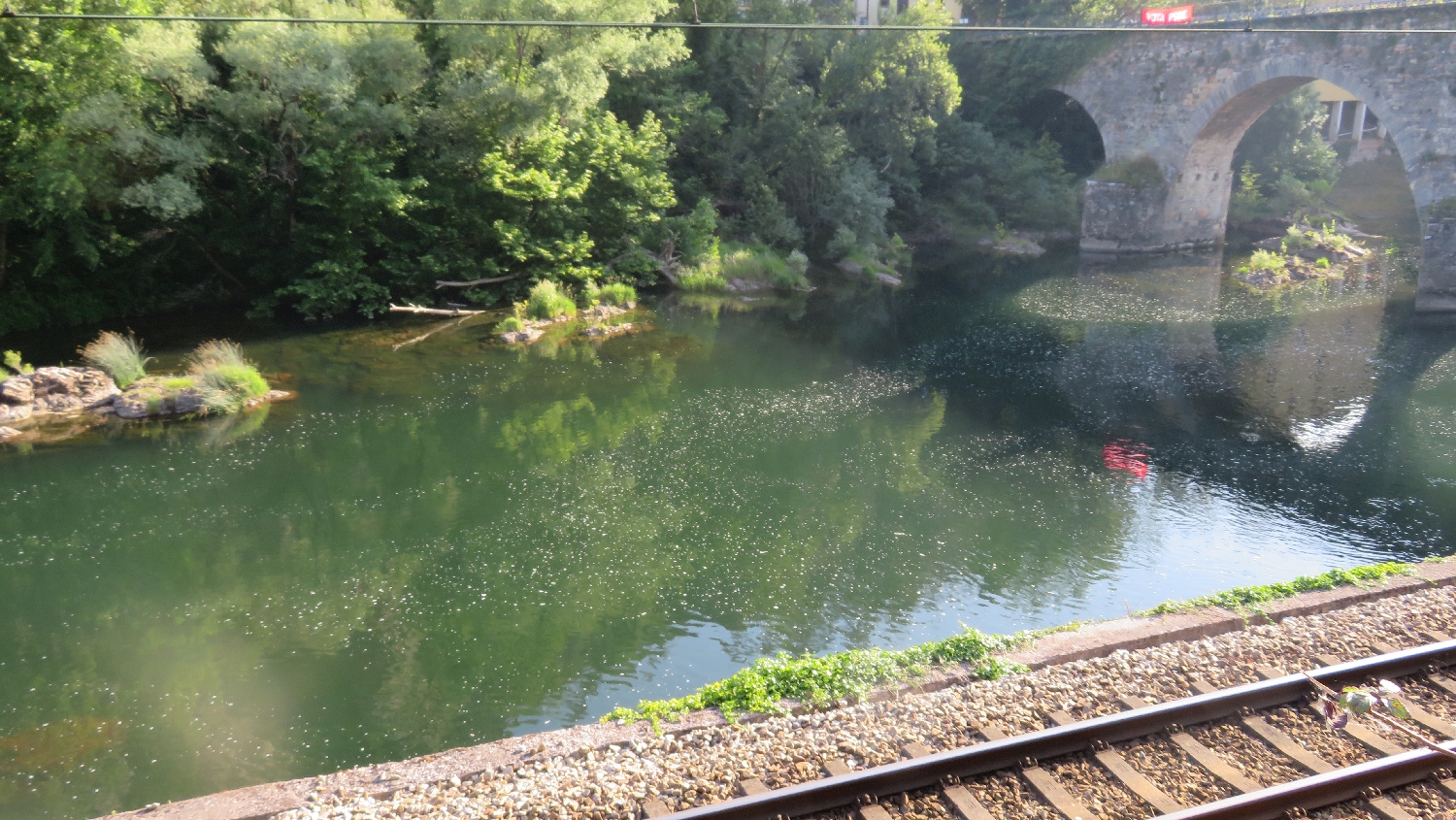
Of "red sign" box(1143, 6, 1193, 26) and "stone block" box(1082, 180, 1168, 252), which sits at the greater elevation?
"red sign" box(1143, 6, 1193, 26)

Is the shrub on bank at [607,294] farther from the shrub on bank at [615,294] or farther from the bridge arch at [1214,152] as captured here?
the bridge arch at [1214,152]

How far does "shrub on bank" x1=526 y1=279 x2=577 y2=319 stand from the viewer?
21.0 meters

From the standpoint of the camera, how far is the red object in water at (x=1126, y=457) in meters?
12.8

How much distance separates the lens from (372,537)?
10945 mm

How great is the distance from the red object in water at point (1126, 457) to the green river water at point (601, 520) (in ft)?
0.28

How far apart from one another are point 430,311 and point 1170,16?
24760 mm

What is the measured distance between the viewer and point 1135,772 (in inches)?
210

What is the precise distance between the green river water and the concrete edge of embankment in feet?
4.04

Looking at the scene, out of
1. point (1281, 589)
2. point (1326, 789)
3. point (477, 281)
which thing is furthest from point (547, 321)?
point (1326, 789)

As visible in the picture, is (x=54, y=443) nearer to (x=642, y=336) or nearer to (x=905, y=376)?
(x=642, y=336)

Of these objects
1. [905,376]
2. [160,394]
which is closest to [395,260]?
[160,394]

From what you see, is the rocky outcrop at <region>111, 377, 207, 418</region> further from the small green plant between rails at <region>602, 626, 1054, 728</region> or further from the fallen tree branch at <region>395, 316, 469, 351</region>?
the small green plant between rails at <region>602, 626, 1054, 728</region>

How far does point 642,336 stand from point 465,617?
39.1 feet

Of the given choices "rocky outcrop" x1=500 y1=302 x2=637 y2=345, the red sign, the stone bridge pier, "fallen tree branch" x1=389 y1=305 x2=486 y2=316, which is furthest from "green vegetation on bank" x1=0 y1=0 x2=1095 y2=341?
the red sign
